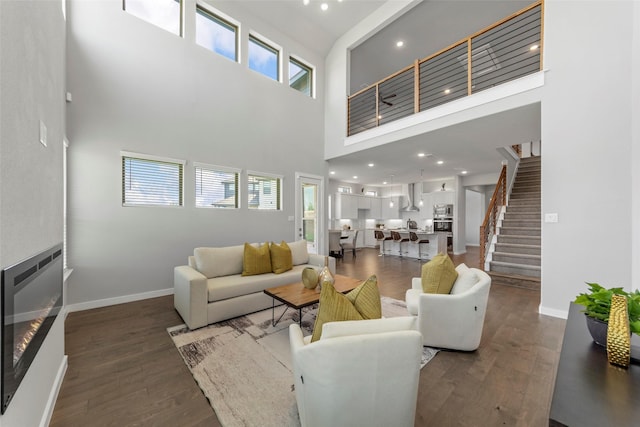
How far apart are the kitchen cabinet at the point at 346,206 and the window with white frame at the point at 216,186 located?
5686mm

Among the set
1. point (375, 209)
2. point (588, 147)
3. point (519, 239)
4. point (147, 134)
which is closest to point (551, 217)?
point (588, 147)

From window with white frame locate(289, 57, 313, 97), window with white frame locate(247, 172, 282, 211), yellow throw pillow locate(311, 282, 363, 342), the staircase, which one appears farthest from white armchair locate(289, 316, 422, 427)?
window with white frame locate(289, 57, 313, 97)

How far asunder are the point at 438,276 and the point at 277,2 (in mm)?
5918

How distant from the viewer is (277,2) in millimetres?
5008

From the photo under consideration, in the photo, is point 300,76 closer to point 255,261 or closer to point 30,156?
point 255,261

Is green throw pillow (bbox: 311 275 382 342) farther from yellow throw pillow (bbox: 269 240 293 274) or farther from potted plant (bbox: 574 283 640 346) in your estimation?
yellow throw pillow (bbox: 269 240 293 274)

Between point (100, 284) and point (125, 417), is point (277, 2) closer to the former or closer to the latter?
point (100, 284)

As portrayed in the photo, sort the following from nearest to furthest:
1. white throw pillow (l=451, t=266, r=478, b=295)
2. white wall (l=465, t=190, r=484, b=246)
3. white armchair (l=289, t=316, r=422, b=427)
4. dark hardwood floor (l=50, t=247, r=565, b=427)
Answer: white armchair (l=289, t=316, r=422, b=427) → dark hardwood floor (l=50, t=247, r=565, b=427) → white throw pillow (l=451, t=266, r=478, b=295) → white wall (l=465, t=190, r=484, b=246)

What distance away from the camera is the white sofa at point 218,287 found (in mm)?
2826

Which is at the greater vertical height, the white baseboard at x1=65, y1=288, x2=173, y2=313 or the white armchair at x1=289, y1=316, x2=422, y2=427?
the white armchair at x1=289, y1=316, x2=422, y2=427

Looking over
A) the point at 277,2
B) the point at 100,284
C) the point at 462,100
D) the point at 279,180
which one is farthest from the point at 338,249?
the point at 277,2

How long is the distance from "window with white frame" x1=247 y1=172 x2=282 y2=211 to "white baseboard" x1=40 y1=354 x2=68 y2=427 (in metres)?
3.49

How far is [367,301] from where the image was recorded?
57.5 inches

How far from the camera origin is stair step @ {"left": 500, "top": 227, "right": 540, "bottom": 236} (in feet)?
18.1
